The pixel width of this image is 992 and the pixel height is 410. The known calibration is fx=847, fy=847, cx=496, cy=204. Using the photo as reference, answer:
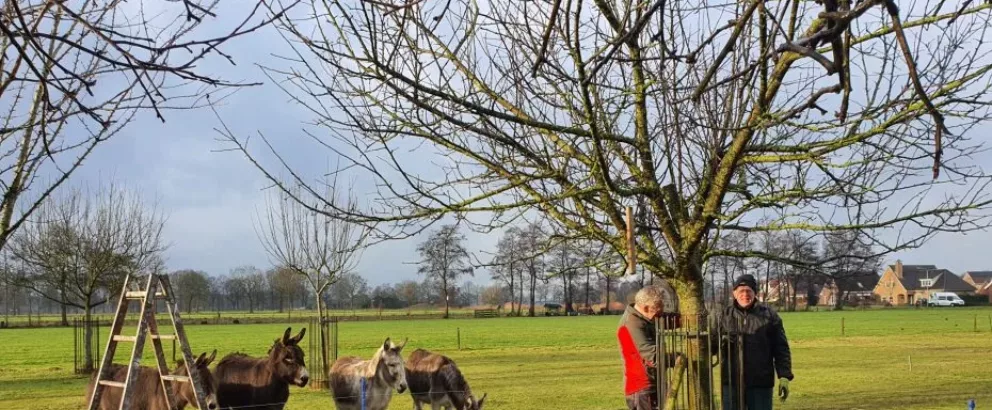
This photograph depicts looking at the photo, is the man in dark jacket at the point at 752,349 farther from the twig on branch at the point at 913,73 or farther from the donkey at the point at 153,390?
the donkey at the point at 153,390

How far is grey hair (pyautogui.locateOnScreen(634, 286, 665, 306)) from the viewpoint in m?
6.87

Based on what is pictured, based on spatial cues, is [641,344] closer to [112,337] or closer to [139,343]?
[139,343]

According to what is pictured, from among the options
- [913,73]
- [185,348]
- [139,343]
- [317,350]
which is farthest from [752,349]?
[317,350]

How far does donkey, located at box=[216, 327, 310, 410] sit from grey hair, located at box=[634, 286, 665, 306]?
5551 millimetres

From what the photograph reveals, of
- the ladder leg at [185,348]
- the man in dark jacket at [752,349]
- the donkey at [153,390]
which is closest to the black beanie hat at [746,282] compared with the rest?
the man in dark jacket at [752,349]

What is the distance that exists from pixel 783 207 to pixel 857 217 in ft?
2.17

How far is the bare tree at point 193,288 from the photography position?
8677cm

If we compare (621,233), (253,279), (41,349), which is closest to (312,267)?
(621,233)

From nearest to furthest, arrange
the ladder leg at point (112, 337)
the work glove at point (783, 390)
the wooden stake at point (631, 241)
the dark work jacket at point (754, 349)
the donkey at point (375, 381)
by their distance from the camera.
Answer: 1. the wooden stake at point (631, 241)
2. the dark work jacket at point (754, 349)
3. the work glove at point (783, 390)
4. the ladder leg at point (112, 337)
5. the donkey at point (375, 381)

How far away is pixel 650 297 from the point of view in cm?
689

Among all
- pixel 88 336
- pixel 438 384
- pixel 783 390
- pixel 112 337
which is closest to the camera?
pixel 783 390

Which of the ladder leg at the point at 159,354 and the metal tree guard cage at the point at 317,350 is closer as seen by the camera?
the ladder leg at the point at 159,354

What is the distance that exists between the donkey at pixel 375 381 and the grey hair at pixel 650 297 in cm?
531

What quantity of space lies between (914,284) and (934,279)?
2.75m
